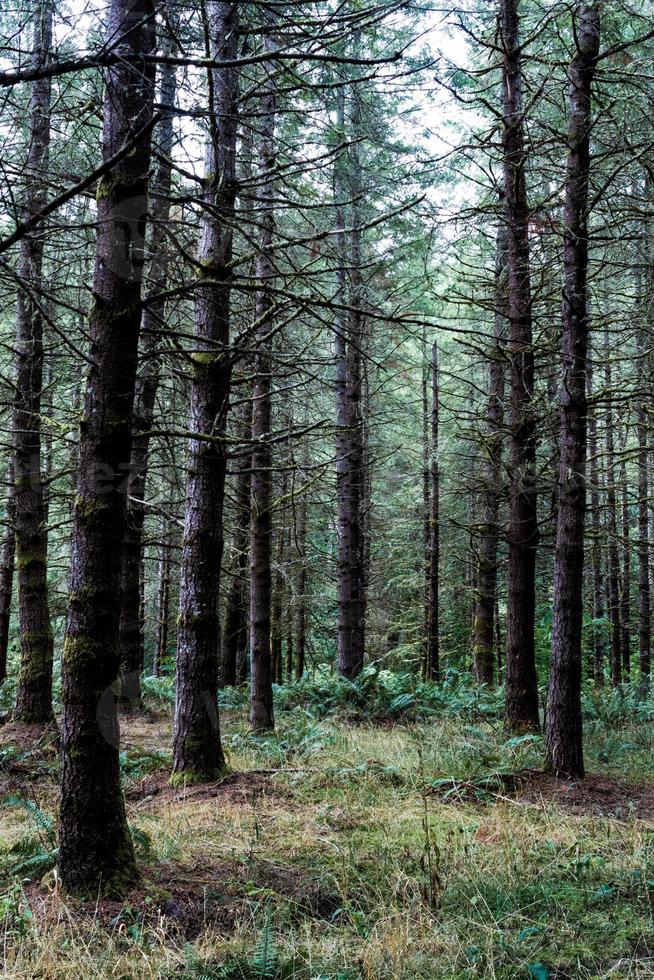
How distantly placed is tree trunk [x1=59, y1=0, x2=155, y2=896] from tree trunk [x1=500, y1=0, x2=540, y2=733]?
5.22 metres

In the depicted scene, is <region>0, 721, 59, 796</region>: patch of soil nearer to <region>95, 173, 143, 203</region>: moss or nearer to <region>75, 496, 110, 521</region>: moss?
<region>75, 496, 110, 521</region>: moss

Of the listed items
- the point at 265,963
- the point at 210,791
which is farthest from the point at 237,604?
the point at 265,963

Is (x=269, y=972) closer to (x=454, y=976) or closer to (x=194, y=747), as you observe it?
(x=454, y=976)

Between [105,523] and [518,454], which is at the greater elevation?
[518,454]

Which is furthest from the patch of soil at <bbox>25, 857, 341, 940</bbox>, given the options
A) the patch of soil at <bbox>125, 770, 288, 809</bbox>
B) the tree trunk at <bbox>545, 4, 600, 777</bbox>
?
the tree trunk at <bbox>545, 4, 600, 777</bbox>

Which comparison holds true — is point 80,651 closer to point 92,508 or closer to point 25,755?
point 92,508

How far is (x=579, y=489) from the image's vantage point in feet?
21.5

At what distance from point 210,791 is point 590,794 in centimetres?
334

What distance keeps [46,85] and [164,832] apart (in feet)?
29.6

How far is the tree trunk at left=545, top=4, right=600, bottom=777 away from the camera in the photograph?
6414mm

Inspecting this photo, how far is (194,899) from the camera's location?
11.7ft

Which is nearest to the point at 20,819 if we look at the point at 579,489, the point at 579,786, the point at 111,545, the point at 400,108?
the point at 111,545

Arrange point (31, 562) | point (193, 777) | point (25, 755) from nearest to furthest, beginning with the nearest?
point (193, 777) < point (25, 755) < point (31, 562)

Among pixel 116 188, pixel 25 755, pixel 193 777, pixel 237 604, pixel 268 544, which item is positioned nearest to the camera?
pixel 116 188
